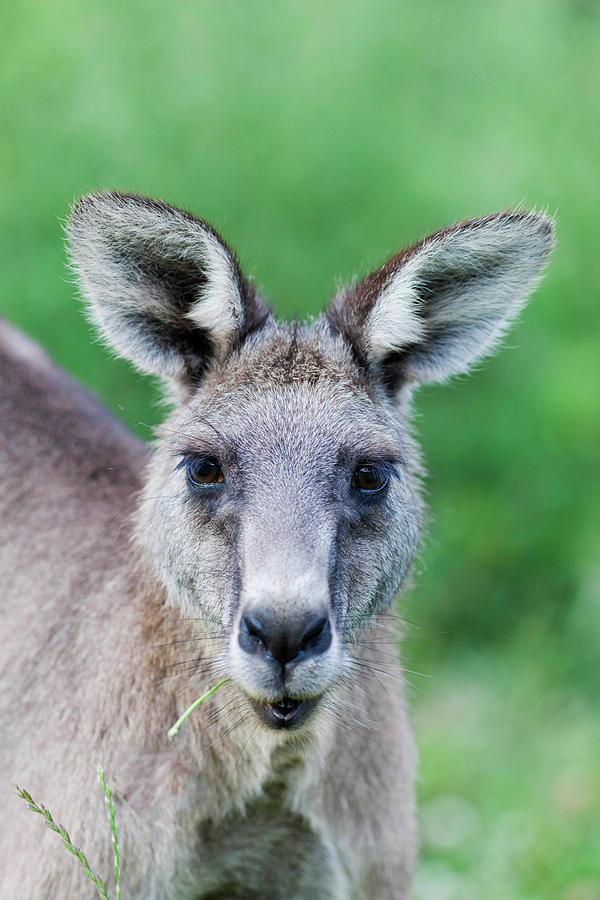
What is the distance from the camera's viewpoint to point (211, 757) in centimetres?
436

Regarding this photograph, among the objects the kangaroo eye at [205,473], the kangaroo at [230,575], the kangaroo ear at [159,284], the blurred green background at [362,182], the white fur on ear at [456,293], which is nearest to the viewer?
the kangaroo at [230,575]

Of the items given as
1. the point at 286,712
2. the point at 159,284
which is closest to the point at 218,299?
the point at 159,284

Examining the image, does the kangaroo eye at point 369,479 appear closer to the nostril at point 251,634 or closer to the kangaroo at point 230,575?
the kangaroo at point 230,575

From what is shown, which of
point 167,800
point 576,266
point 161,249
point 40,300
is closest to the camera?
point 167,800

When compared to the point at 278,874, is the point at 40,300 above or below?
above

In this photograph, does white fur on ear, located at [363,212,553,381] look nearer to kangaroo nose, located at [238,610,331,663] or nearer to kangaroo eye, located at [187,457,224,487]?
kangaroo eye, located at [187,457,224,487]

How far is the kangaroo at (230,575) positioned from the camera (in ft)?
13.4

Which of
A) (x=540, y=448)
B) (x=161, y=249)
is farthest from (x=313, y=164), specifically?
(x=161, y=249)

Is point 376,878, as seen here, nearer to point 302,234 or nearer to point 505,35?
point 302,234

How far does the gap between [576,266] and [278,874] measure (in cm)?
912

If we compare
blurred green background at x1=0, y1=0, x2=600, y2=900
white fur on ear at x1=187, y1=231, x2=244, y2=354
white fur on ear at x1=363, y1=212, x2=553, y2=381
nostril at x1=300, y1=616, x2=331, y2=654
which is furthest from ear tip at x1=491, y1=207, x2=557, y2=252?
blurred green background at x1=0, y1=0, x2=600, y2=900

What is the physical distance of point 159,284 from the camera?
4.72 meters

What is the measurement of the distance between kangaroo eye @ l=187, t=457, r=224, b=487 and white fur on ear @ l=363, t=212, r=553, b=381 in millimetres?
872

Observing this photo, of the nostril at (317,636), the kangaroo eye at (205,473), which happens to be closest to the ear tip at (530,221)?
the kangaroo eye at (205,473)
